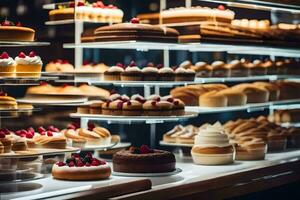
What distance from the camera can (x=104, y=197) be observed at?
427 centimetres

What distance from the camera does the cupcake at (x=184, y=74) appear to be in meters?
5.72

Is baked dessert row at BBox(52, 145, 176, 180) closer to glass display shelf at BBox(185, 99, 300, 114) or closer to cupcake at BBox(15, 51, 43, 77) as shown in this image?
cupcake at BBox(15, 51, 43, 77)

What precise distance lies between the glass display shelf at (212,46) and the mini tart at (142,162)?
0.91m

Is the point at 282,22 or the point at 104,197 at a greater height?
the point at 282,22

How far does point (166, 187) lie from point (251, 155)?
144 cm

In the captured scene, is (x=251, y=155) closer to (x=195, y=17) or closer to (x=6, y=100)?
(x=195, y=17)

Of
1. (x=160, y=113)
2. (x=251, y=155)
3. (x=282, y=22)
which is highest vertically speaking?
(x=282, y=22)

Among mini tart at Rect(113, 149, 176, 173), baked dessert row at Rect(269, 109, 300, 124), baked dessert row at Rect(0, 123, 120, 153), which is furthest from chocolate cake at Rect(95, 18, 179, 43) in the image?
baked dessert row at Rect(269, 109, 300, 124)

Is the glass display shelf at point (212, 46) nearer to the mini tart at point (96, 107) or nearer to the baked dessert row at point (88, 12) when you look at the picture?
the baked dessert row at point (88, 12)

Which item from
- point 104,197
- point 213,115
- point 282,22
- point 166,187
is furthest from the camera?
point 282,22

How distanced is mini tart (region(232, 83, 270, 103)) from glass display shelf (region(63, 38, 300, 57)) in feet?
1.25

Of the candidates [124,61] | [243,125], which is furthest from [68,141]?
[243,125]

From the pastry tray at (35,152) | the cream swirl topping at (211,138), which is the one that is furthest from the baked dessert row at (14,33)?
the cream swirl topping at (211,138)

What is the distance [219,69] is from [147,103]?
51.5 inches
